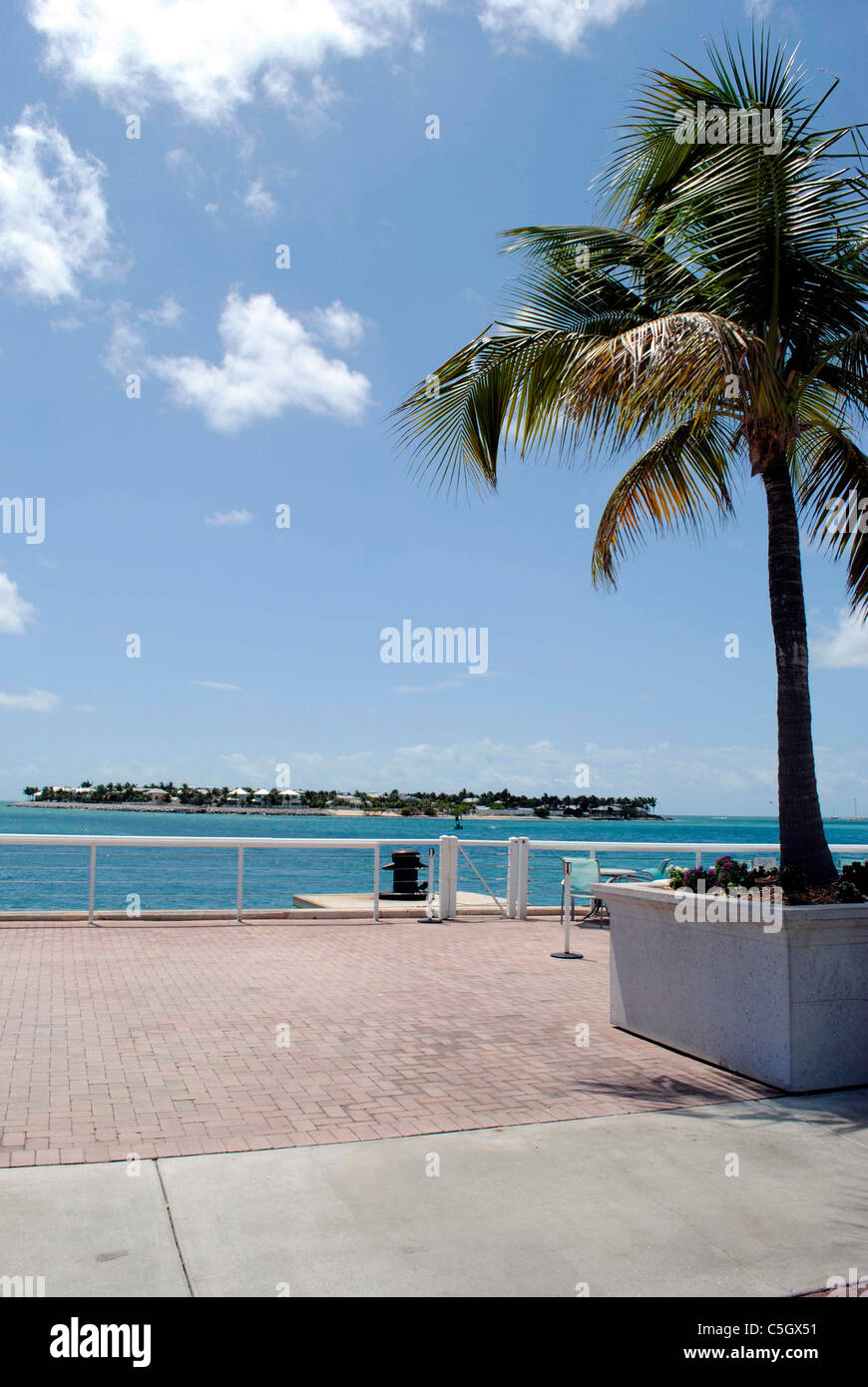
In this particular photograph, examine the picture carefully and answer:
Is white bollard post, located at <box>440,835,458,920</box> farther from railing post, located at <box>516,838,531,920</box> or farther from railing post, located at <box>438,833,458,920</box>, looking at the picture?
railing post, located at <box>516,838,531,920</box>

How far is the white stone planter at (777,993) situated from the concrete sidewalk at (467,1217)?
2.51ft

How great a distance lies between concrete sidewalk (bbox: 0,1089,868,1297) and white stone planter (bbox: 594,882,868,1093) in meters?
0.77

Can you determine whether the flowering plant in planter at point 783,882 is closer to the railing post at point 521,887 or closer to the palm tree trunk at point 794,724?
the palm tree trunk at point 794,724

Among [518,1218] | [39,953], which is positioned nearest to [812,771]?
[518,1218]

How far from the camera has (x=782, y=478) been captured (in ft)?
21.0

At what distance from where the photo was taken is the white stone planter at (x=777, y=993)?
17.9 feet

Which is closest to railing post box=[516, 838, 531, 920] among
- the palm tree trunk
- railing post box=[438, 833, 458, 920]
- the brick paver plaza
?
railing post box=[438, 833, 458, 920]

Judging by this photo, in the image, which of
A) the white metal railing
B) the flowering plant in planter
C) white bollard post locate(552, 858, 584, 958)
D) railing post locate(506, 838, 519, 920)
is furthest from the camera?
railing post locate(506, 838, 519, 920)

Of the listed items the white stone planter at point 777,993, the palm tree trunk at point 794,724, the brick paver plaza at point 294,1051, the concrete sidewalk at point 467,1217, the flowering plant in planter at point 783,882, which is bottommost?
the brick paver plaza at point 294,1051

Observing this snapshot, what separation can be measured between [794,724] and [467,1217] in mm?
3701

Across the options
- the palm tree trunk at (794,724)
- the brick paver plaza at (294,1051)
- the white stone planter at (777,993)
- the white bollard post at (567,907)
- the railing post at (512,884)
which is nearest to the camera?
the brick paver plaza at (294,1051)

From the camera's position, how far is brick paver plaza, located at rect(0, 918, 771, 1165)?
15.6ft

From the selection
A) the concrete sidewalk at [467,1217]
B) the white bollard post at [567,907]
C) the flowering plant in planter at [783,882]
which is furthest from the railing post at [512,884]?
the concrete sidewalk at [467,1217]
